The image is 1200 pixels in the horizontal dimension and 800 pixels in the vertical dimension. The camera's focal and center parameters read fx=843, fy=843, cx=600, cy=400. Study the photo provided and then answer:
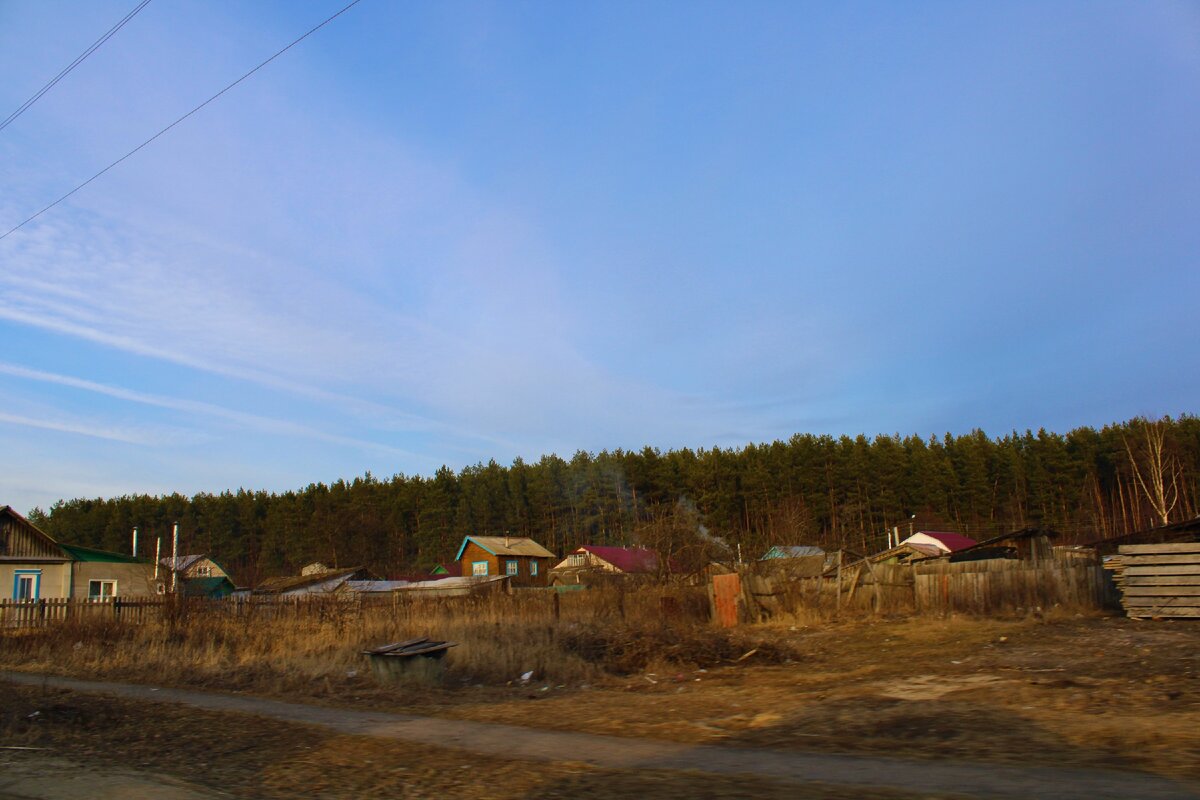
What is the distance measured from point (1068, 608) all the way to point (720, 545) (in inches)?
568

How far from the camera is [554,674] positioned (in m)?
14.3

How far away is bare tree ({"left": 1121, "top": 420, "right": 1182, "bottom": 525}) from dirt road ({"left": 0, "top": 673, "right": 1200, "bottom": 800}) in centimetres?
4678

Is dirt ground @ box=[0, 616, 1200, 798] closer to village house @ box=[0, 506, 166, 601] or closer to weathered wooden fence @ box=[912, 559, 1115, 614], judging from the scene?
weathered wooden fence @ box=[912, 559, 1115, 614]

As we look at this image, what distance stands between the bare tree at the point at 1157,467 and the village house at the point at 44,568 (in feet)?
169

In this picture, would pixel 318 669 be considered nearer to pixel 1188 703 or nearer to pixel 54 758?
pixel 54 758

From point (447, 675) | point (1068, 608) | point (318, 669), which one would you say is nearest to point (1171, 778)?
point (447, 675)

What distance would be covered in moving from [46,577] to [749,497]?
5317cm

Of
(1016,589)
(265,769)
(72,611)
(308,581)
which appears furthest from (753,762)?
(308,581)

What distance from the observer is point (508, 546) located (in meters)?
72.3

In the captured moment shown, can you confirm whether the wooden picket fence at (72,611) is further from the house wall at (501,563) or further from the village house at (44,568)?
the house wall at (501,563)

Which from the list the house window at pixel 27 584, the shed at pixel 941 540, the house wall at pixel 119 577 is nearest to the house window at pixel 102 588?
the house wall at pixel 119 577

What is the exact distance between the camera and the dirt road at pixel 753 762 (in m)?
5.91

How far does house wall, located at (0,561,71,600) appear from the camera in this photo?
34531 millimetres

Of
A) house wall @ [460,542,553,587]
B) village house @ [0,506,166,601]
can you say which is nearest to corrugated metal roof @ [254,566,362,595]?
village house @ [0,506,166,601]
